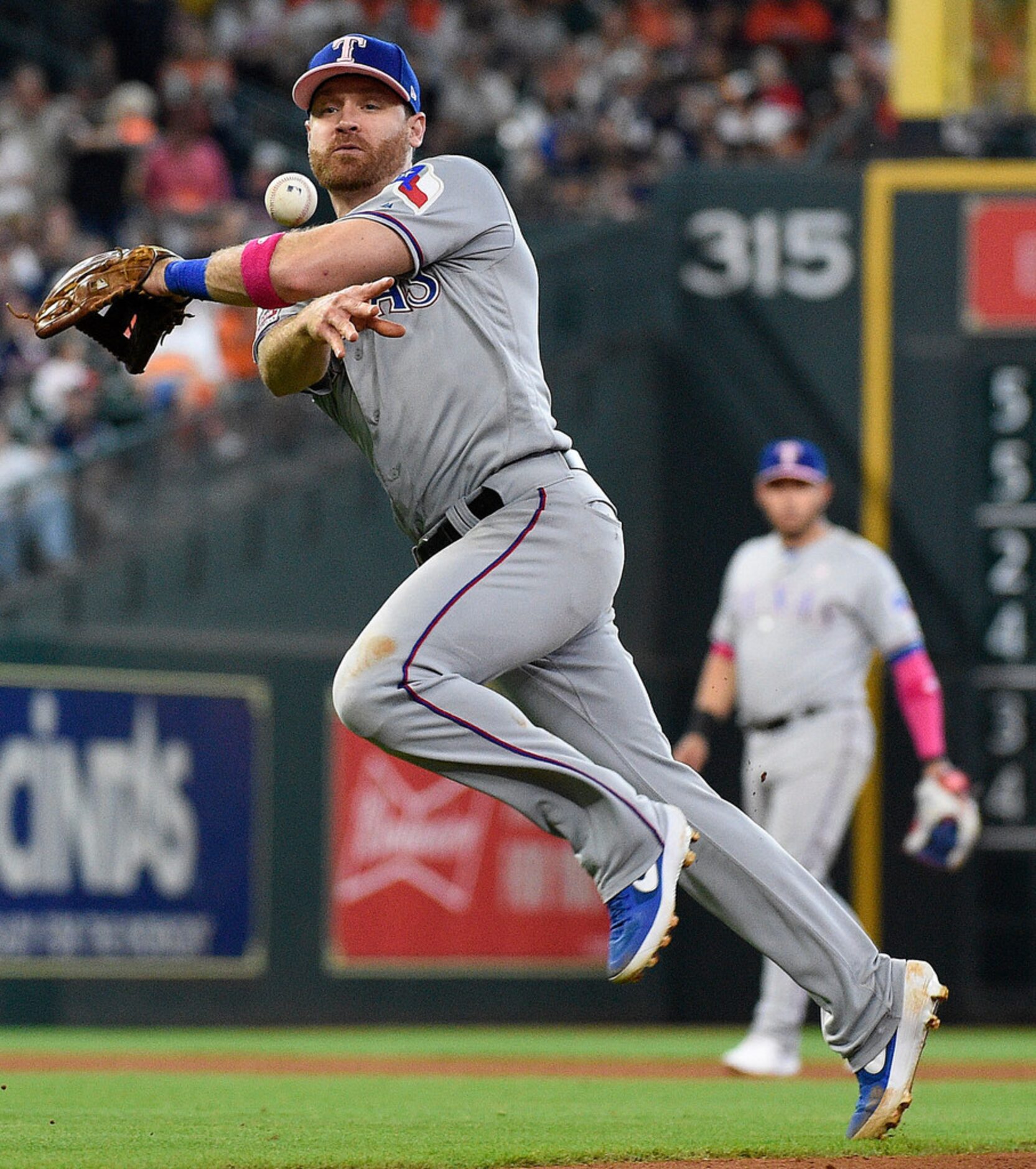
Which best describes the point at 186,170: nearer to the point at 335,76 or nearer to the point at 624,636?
the point at 624,636

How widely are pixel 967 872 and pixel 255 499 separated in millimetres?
4006

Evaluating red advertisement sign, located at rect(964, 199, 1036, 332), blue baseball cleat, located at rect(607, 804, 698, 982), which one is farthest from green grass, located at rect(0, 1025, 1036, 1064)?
blue baseball cleat, located at rect(607, 804, 698, 982)

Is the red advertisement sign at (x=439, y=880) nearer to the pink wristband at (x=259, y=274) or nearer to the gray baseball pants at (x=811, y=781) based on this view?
the gray baseball pants at (x=811, y=781)

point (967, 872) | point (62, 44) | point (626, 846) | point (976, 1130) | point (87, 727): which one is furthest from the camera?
point (62, 44)

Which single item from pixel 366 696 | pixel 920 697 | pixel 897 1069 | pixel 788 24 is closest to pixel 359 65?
pixel 366 696

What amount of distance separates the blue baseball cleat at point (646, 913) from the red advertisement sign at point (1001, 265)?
7.16m

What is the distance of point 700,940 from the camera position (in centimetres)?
1146

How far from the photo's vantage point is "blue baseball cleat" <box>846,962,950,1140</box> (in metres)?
4.58

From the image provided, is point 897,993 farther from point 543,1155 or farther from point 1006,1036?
point 1006,1036

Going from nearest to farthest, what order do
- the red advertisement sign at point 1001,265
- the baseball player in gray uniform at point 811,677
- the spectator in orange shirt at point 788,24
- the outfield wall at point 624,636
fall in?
1. the baseball player in gray uniform at point 811,677
2. the outfield wall at point 624,636
3. the red advertisement sign at point 1001,265
4. the spectator in orange shirt at point 788,24

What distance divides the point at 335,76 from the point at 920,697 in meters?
4.09

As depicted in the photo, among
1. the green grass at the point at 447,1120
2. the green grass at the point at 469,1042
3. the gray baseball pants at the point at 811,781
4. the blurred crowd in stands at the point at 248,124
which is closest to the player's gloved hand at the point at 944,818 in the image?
the gray baseball pants at the point at 811,781

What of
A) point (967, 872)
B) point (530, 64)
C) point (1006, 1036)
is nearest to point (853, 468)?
point (967, 872)

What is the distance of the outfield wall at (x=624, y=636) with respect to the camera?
10117mm
